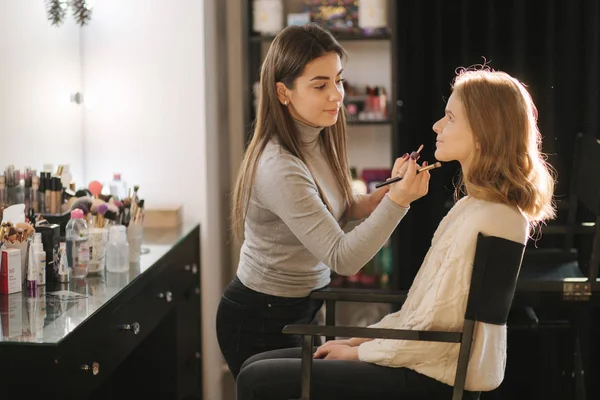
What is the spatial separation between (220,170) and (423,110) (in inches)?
37.2

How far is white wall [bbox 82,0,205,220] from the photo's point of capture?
3.29 metres

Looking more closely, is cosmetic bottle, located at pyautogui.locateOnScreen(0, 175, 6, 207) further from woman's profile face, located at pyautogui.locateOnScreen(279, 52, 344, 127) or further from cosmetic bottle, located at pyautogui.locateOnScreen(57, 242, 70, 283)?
woman's profile face, located at pyautogui.locateOnScreen(279, 52, 344, 127)

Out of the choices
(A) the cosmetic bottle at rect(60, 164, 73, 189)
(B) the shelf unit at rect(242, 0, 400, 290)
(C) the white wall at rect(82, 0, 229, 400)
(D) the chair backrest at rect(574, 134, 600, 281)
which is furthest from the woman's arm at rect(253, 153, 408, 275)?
(B) the shelf unit at rect(242, 0, 400, 290)

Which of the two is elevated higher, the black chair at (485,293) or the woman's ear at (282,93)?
the woman's ear at (282,93)

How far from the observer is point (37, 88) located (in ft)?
9.72

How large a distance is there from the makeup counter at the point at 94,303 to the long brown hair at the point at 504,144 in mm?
942

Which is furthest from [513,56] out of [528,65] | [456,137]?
[456,137]

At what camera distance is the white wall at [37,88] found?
8.97ft

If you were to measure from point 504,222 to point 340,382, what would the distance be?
49cm

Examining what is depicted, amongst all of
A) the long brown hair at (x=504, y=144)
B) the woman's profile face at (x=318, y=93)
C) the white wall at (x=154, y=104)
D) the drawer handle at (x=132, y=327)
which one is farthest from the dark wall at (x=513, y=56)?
the long brown hair at (x=504, y=144)

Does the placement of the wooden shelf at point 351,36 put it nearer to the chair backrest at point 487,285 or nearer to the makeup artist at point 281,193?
the makeup artist at point 281,193

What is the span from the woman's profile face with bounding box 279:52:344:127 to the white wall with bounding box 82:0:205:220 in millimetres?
1153

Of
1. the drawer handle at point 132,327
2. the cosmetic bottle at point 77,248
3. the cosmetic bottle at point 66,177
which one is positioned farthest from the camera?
the cosmetic bottle at point 66,177

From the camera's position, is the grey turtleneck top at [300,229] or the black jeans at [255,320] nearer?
the grey turtleneck top at [300,229]
